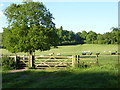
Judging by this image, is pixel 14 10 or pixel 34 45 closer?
pixel 34 45

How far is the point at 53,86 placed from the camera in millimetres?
8672

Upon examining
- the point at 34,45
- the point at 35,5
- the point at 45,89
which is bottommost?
the point at 45,89

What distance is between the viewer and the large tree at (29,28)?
2602cm

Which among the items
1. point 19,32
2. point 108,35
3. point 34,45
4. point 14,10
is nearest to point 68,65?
point 34,45

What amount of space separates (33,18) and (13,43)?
4.70m

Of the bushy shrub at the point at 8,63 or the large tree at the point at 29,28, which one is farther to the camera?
the large tree at the point at 29,28

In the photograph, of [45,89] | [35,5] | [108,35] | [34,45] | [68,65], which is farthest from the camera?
[108,35]

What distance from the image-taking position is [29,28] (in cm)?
2791

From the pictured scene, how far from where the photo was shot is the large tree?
Answer: 26.0 meters

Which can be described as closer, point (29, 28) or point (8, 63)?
point (8, 63)

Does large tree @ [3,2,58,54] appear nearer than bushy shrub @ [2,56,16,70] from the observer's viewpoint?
No

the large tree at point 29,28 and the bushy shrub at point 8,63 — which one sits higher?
the large tree at point 29,28

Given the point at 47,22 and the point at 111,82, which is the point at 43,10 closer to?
the point at 47,22

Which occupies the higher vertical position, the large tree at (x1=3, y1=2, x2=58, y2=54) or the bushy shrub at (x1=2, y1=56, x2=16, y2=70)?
the large tree at (x1=3, y1=2, x2=58, y2=54)
